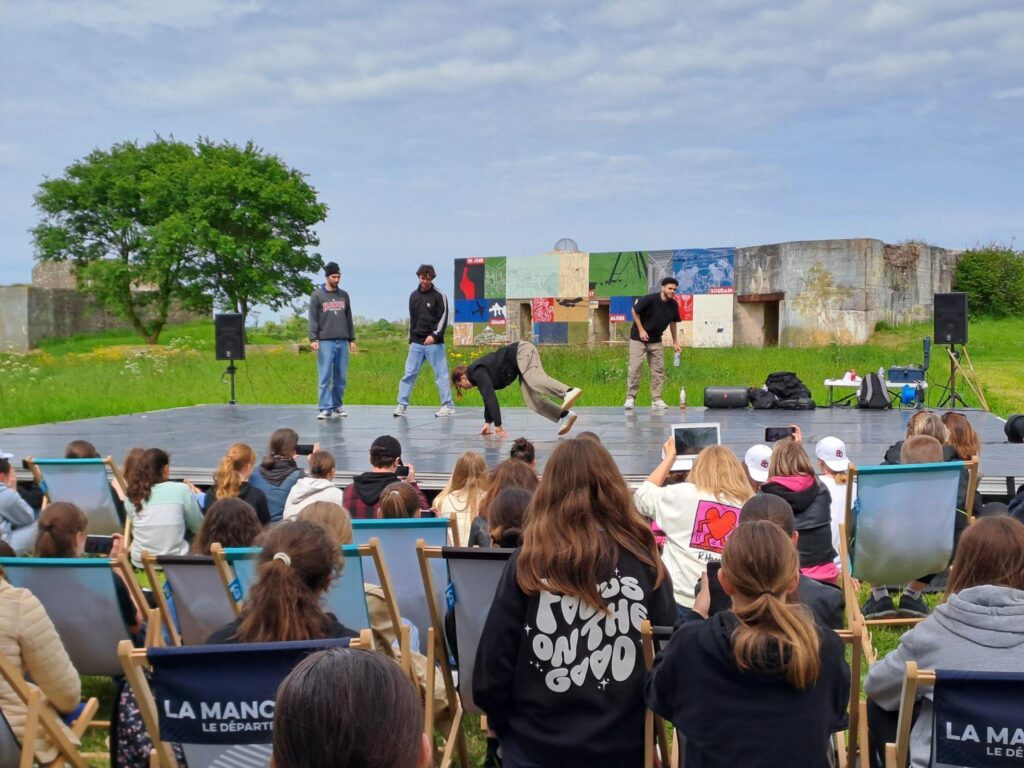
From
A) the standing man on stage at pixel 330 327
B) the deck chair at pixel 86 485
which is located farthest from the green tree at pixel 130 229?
the deck chair at pixel 86 485

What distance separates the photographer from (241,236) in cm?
4394

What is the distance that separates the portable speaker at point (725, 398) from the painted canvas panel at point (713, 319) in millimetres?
21905

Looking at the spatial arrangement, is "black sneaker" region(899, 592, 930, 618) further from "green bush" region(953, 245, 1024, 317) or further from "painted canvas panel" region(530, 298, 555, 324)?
"painted canvas panel" region(530, 298, 555, 324)

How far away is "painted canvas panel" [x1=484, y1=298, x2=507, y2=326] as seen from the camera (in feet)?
128

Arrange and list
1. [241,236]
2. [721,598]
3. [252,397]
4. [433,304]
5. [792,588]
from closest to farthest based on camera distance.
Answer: [792,588] < [721,598] < [433,304] < [252,397] < [241,236]

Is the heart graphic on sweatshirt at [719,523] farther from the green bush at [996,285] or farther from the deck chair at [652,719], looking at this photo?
the green bush at [996,285]

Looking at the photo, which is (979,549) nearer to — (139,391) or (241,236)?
(139,391)

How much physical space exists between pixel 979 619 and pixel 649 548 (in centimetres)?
83

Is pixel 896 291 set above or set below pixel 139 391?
above

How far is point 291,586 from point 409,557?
112cm

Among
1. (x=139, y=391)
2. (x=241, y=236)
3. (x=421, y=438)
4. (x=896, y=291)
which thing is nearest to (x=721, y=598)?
(x=421, y=438)

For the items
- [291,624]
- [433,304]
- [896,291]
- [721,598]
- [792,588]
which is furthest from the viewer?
[896,291]

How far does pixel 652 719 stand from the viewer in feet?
8.31

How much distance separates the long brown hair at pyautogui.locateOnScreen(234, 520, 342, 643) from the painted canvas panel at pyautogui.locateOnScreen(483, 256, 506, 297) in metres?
36.7
